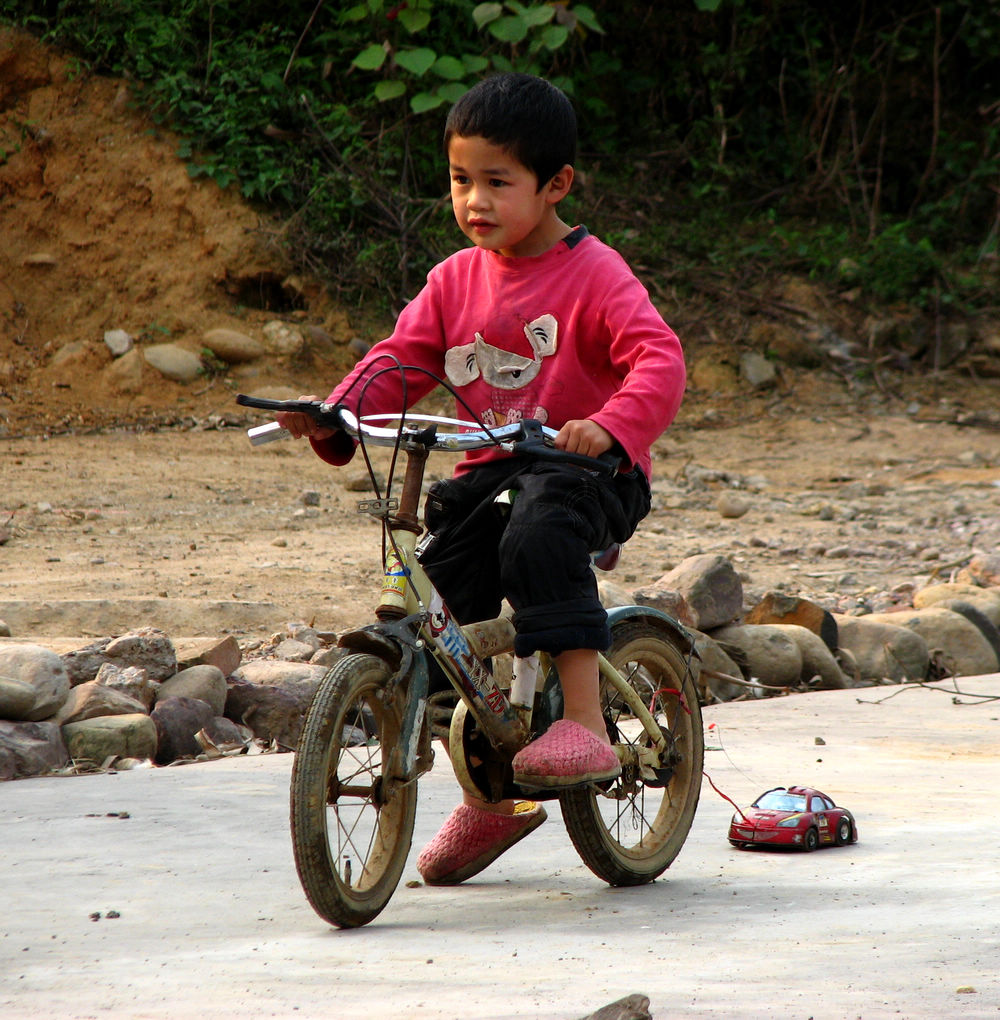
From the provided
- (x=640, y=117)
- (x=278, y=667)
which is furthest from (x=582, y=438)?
(x=640, y=117)

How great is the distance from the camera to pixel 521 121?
270cm

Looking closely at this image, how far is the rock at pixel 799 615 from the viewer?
566 cm

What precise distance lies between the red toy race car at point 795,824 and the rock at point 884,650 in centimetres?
256

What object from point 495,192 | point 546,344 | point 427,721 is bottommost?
point 427,721

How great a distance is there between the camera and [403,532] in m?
2.53

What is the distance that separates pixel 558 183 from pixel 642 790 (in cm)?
125

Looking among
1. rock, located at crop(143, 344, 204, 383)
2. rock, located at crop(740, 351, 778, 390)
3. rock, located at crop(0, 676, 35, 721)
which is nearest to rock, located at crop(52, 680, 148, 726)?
rock, located at crop(0, 676, 35, 721)

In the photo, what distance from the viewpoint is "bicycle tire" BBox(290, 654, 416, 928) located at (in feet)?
7.67

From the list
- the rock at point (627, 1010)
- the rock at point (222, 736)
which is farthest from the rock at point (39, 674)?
the rock at point (627, 1010)

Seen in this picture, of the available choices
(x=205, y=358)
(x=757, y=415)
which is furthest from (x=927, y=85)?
(x=205, y=358)

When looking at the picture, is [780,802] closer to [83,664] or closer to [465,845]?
[465,845]

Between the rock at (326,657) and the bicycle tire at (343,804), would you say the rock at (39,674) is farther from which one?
the bicycle tire at (343,804)

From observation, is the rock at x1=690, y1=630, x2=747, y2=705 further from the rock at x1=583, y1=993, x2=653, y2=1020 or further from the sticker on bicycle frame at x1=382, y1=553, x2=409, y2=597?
the rock at x1=583, y1=993, x2=653, y2=1020

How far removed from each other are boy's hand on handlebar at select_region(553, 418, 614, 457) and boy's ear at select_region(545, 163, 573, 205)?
0.53 m
